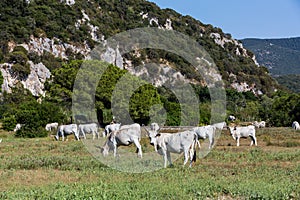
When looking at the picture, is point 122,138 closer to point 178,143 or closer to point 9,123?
point 178,143

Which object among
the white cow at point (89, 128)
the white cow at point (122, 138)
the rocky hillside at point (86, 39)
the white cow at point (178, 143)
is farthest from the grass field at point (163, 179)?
the rocky hillside at point (86, 39)

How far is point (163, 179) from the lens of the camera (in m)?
15.7

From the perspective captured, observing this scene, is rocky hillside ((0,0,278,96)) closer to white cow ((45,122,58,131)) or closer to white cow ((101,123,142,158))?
white cow ((45,122,58,131))

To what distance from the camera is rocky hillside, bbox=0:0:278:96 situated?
96.7 m

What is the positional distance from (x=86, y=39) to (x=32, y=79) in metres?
29.9

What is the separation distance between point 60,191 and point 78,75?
148ft

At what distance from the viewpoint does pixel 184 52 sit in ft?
327

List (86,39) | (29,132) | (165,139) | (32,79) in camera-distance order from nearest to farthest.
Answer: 1. (165,139)
2. (29,132)
3. (32,79)
4. (86,39)

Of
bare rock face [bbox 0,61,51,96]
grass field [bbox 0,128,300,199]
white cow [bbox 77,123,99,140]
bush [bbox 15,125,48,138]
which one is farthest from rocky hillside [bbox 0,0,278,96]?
grass field [bbox 0,128,300,199]

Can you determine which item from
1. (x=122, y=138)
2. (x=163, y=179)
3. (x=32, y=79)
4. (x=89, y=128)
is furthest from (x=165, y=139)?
(x=32, y=79)

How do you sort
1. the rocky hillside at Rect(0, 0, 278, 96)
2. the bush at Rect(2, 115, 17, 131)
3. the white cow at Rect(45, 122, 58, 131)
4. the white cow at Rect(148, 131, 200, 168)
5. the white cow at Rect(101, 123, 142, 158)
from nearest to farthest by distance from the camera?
the white cow at Rect(148, 131, 200, 168)
the white cow at Rect(101, 123, 142, 158)
the white cow at Rect(45, 122, 58, 131)
the bush at Rect(2, 115, 17, 131)
the rocky hillside at Rect(0, 0, 278, 96)

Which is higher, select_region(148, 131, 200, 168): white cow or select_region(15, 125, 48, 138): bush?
select_region(15, 125, 48, 138): bush

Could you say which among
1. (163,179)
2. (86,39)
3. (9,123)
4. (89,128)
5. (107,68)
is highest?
(86,39)

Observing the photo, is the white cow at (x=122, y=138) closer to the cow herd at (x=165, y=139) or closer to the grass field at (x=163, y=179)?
the cow herd at (x=165, y=139)
